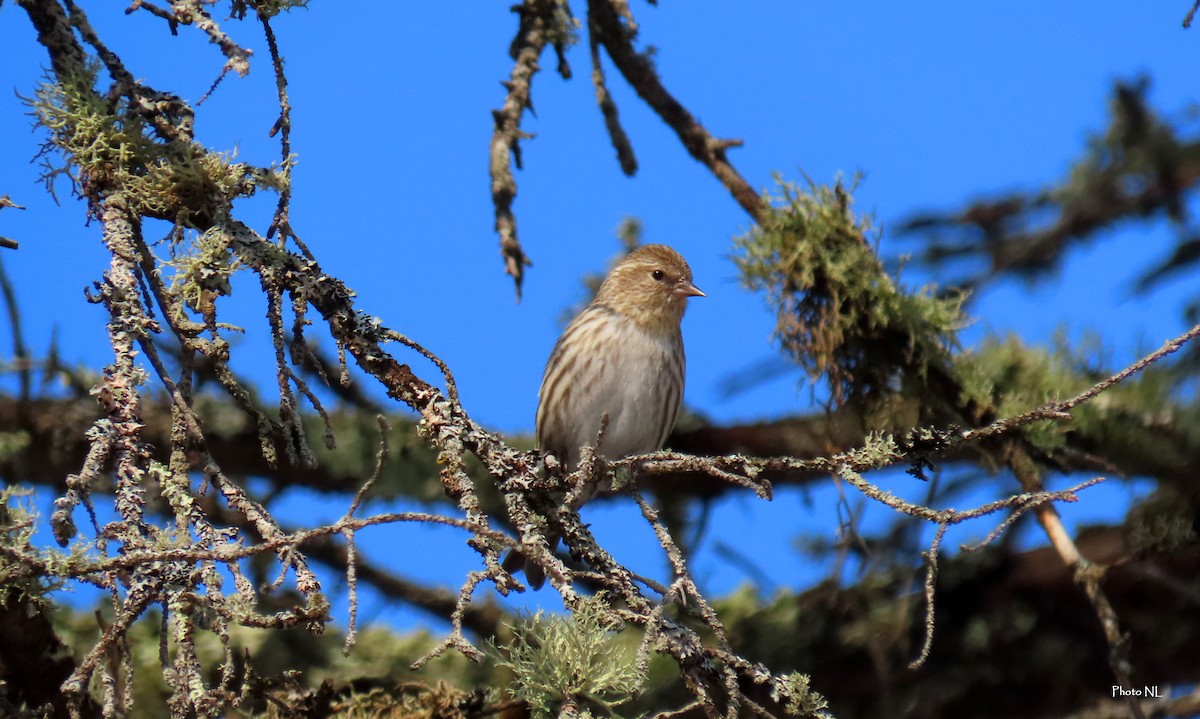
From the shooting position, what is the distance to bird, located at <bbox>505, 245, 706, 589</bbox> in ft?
17.7

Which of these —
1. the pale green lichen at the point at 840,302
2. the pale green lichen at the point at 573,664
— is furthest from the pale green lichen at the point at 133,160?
the pale green lichen at the point at 840,302

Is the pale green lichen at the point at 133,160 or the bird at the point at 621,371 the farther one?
the bird at the point at 621,371

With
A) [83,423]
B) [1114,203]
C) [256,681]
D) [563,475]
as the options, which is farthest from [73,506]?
[1114,203]

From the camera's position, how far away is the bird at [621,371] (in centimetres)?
539

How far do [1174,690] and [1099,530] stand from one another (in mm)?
897

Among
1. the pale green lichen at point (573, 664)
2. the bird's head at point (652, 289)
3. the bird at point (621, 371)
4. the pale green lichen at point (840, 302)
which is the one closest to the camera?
the pale green lichen at point (573, 664)

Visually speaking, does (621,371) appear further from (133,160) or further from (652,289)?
(133,160)

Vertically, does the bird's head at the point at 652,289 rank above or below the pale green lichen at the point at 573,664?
above

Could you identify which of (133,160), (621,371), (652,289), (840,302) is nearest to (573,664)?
(133,160)

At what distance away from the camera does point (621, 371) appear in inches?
214

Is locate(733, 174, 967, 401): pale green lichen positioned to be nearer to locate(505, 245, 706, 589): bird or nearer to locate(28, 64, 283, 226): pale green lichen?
locate(505, 245, 706, 589): bird

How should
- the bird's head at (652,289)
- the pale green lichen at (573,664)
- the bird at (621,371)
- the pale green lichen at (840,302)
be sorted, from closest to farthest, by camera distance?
1. the pale green lichen at (573,664)
2. the pale green lichen at (840,302)
3. the bird at (621,371)
4. the bird's head at (652,289)

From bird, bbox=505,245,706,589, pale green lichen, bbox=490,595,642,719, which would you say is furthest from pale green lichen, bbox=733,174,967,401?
pale green lichen, bbox=490,595,642,719

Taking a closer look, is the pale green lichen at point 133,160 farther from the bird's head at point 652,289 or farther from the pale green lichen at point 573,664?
the bird's head at point 652,289
